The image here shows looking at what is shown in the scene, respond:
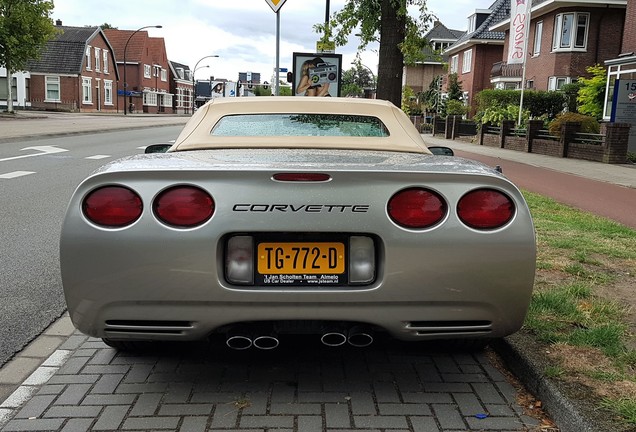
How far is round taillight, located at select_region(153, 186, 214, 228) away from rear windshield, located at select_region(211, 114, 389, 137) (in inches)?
49.0

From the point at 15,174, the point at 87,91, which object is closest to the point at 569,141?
the point at 15,174

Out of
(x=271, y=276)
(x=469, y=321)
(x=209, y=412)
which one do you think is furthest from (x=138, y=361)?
(x=469, y=321)

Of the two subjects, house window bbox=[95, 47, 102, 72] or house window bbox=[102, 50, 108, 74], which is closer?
house window bbox=[95, 47, 102, 72]

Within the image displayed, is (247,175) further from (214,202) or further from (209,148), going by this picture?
(209,148)

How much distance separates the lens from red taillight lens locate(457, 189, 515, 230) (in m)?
2.77

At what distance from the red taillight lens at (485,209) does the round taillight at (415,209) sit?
3.9 inches

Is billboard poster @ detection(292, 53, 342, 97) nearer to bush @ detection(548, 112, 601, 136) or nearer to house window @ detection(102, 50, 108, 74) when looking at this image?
bush @ detection(548, 112, 601, 136)

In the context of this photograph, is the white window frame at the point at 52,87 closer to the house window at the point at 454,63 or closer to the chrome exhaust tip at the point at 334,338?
the house window at the point at 454,63

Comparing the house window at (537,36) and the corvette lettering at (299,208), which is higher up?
the house window at (537,36)

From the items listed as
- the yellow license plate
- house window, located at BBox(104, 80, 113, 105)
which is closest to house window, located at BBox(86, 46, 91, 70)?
house window, located at BBox(104, 80, 113, 105)

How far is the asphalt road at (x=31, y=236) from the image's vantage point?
4.22 meters

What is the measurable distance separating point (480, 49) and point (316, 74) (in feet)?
124

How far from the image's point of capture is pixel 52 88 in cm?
6109

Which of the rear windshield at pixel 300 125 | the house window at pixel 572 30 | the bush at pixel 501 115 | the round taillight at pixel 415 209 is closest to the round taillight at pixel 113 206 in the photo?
the round taillight at pixel 415 209
